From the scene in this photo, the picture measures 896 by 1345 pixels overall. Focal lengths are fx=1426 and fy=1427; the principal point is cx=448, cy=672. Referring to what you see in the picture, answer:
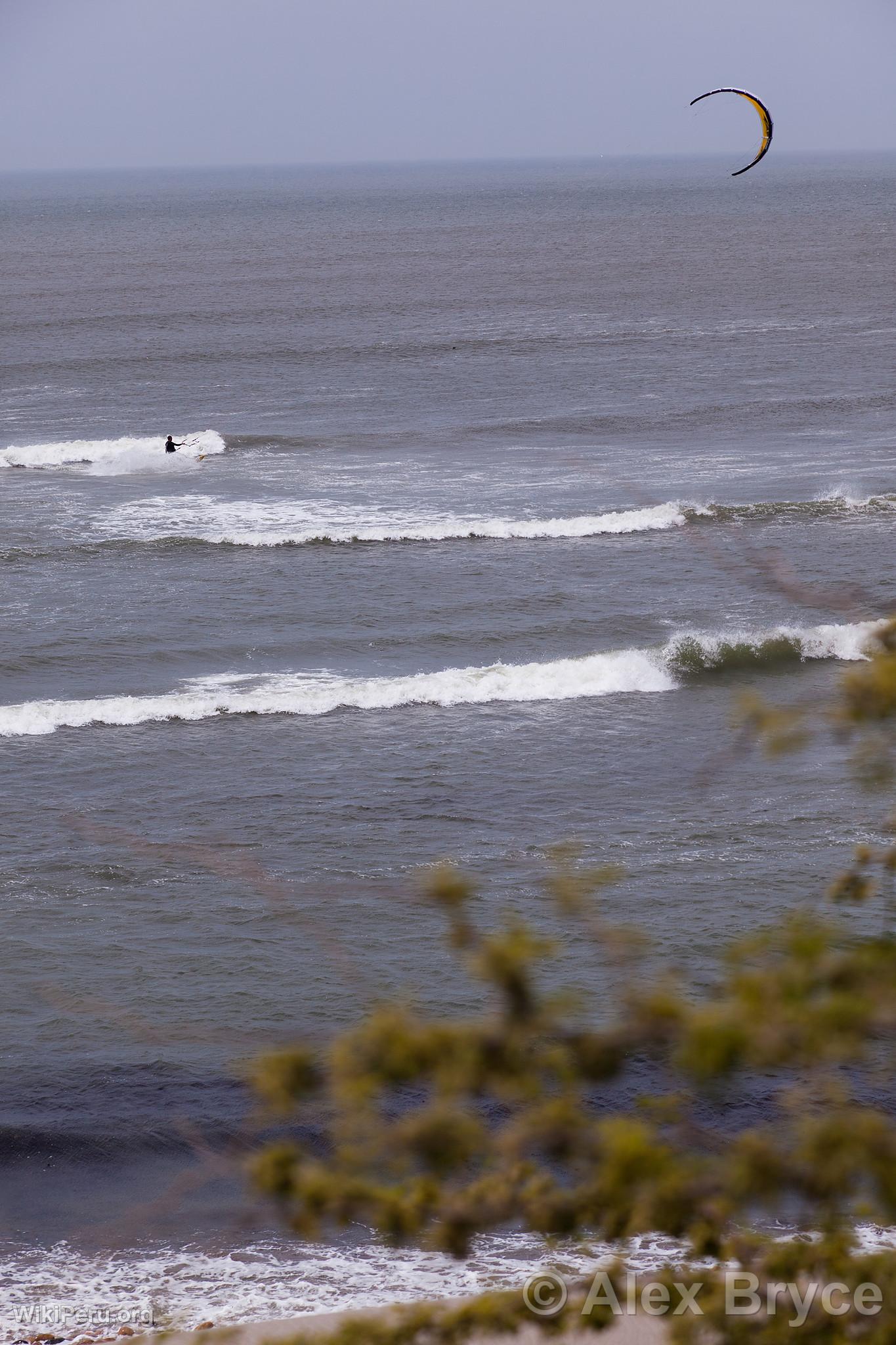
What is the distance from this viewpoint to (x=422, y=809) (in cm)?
1805

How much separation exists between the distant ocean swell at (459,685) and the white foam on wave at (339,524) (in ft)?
24.0

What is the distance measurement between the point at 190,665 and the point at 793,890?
469 inches

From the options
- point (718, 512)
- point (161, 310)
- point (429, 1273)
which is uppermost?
point (161, 310)

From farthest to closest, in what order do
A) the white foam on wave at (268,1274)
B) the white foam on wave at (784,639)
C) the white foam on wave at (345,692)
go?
the white foam on wave at (784,639) → the white foam on wave at (345,692) → the white foam on wave at (268,1274)

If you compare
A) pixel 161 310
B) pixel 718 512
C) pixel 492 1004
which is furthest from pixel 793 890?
pixel 161 310

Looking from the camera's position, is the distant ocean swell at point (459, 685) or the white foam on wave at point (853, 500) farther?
the white foam on wave at point (853, 500)

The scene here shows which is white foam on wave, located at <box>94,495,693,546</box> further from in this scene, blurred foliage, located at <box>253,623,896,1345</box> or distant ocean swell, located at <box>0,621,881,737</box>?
blurred foliage, located at <box>253,623,896,1345</box>

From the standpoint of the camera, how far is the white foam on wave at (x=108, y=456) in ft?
127

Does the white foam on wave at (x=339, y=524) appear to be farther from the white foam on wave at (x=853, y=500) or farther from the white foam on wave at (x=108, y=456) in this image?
the white foam on wave at (x=108, y=456)

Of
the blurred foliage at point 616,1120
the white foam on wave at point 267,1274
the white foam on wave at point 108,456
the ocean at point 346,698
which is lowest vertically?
the white foam on wave at point 267,1274

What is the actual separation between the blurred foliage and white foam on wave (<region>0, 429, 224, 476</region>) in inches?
1387

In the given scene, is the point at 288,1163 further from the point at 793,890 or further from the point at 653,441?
the point at 653,441

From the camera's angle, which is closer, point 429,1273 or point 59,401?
point 429,1273

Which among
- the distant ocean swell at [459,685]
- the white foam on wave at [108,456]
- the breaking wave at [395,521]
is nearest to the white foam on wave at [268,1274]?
the distant ocean swell at [459,685]
